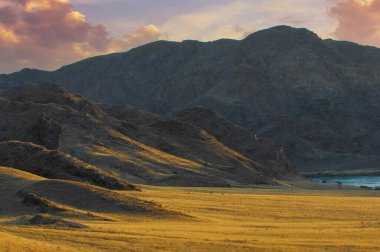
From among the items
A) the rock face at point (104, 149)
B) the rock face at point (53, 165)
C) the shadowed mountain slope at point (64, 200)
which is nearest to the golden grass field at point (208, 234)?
the shadowed mountain slope at point (64, 200)

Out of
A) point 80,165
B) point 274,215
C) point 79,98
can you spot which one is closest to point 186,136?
point 79,98

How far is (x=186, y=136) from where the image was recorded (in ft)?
601

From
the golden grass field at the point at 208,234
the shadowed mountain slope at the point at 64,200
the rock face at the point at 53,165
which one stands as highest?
the rock face at the point at 53,165

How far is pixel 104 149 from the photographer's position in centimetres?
13738

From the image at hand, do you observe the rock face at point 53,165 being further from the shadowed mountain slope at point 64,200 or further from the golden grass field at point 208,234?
the golden grass field at point 208,234

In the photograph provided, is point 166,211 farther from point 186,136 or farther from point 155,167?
point 186,136

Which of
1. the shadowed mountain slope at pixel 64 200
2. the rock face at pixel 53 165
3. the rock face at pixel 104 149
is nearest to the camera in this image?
the shadowed mountain slope at pixel 64 200

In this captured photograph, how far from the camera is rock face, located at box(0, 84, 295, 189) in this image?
98.5 metres

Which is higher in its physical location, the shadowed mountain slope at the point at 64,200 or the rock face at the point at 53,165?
the rock face at the point at 53,165

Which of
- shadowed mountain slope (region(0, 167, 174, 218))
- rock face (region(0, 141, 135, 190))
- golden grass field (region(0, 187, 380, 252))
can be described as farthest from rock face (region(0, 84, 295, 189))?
golden grass field (region(0, 187, 380, 252))

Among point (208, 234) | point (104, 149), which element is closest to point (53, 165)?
point (104, 149)

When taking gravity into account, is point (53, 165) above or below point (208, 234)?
above

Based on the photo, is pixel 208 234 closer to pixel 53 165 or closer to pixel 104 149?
pixel 53 165

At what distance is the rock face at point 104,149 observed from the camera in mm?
98500
